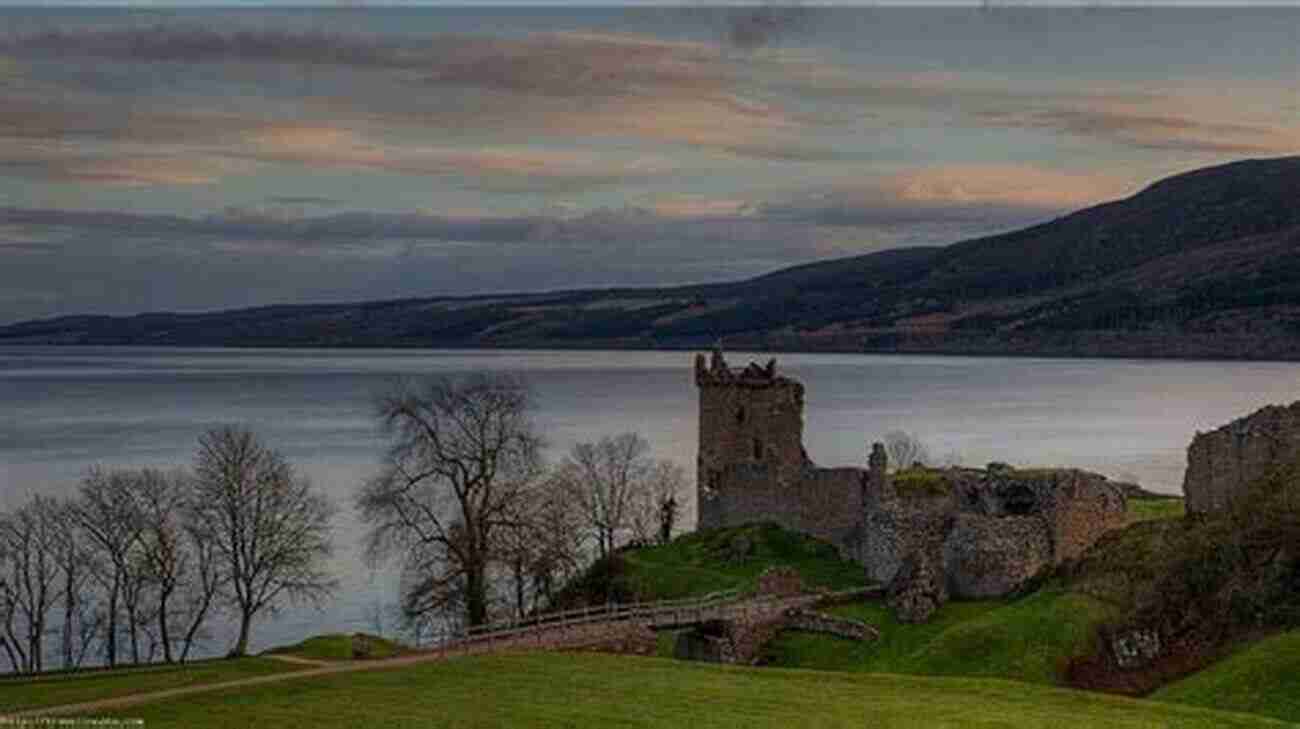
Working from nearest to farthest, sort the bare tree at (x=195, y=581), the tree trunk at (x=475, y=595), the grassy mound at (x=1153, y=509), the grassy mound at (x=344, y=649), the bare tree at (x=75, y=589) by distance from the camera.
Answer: the grassy mound at (x=344, y=649), the grassy mound at (x=1153, y=509), the tree trunk at (x=475, y=595), the bare tree at (x=75, y=589), the bare tree at (x=195, y=581)

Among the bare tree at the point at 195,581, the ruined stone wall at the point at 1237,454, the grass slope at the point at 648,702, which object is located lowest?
the bare tree at the point at 195,581

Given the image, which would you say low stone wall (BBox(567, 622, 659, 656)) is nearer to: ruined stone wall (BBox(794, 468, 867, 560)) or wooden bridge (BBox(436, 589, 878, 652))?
wooden bridge (BBox(436, 589, 878, 652))

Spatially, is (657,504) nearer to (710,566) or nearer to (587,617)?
(710,566)

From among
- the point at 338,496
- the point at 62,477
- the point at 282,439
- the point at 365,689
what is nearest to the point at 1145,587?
the point at 365,689

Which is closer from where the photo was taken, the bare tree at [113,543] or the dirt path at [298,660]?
the dirt path at [298,660]

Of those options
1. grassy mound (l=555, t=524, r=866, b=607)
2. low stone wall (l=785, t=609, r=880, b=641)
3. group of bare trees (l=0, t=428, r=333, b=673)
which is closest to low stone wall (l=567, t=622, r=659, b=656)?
low stone wall (l=785, t=609, r=880, b=641)

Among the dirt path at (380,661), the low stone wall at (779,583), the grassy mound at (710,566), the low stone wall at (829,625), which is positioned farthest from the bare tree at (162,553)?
the low stone wall at (829,625)

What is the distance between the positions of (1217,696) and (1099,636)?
778 cm

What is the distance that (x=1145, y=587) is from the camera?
39.1 m

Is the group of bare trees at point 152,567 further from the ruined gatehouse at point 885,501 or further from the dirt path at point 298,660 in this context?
the ruined gatehouse at point 885,501

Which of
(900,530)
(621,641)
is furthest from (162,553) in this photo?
(900,530)

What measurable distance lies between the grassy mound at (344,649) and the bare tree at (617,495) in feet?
93.4

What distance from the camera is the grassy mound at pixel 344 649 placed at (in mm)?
37781

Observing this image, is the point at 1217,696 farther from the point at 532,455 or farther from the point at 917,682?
the point at 532,455
